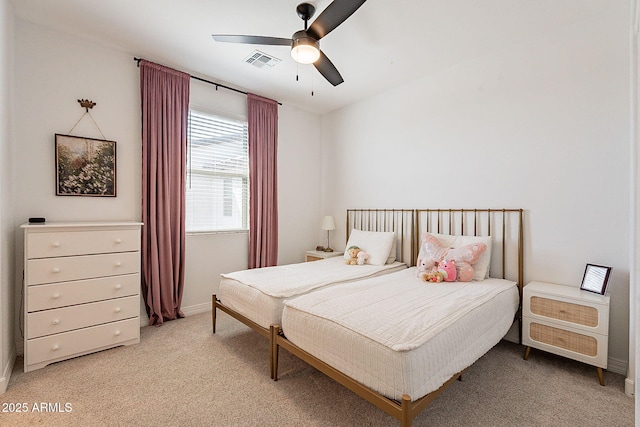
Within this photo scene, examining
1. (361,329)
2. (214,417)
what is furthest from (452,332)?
(214,417)

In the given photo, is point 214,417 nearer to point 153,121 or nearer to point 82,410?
point 82,410

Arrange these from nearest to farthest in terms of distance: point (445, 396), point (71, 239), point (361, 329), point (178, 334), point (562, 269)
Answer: point (361, 329) → point (445, 396) → point (71, 239) → point (562, 269) → point (178, 334)

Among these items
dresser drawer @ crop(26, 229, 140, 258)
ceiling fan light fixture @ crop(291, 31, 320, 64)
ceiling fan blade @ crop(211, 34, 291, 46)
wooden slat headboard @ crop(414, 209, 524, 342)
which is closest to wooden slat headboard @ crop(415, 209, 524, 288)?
wooden slat headboard @ crop(414, 209, 524, 342)

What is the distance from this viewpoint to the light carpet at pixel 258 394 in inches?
67.3

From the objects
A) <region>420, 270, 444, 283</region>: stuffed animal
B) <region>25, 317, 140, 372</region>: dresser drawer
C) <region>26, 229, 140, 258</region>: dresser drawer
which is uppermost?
<region>26, 229, 140, 258</region>: dresser drawer

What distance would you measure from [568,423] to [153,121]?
A: 13.6 ft

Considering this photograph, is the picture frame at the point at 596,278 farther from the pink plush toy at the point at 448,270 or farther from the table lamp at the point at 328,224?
the table lamp at the point at 328,224

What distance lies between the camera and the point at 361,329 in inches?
63.4

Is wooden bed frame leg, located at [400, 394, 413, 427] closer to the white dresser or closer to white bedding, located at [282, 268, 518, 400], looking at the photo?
white bedding, located at [282, 268, 518, 400]

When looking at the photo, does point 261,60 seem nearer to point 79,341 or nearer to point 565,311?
point 79,341

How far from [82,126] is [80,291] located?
1.56m

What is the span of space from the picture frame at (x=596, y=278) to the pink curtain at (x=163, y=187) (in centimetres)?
379

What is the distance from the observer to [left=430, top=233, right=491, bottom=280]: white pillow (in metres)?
2.71

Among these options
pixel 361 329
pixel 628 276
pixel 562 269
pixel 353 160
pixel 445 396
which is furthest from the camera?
pixel 353 160
